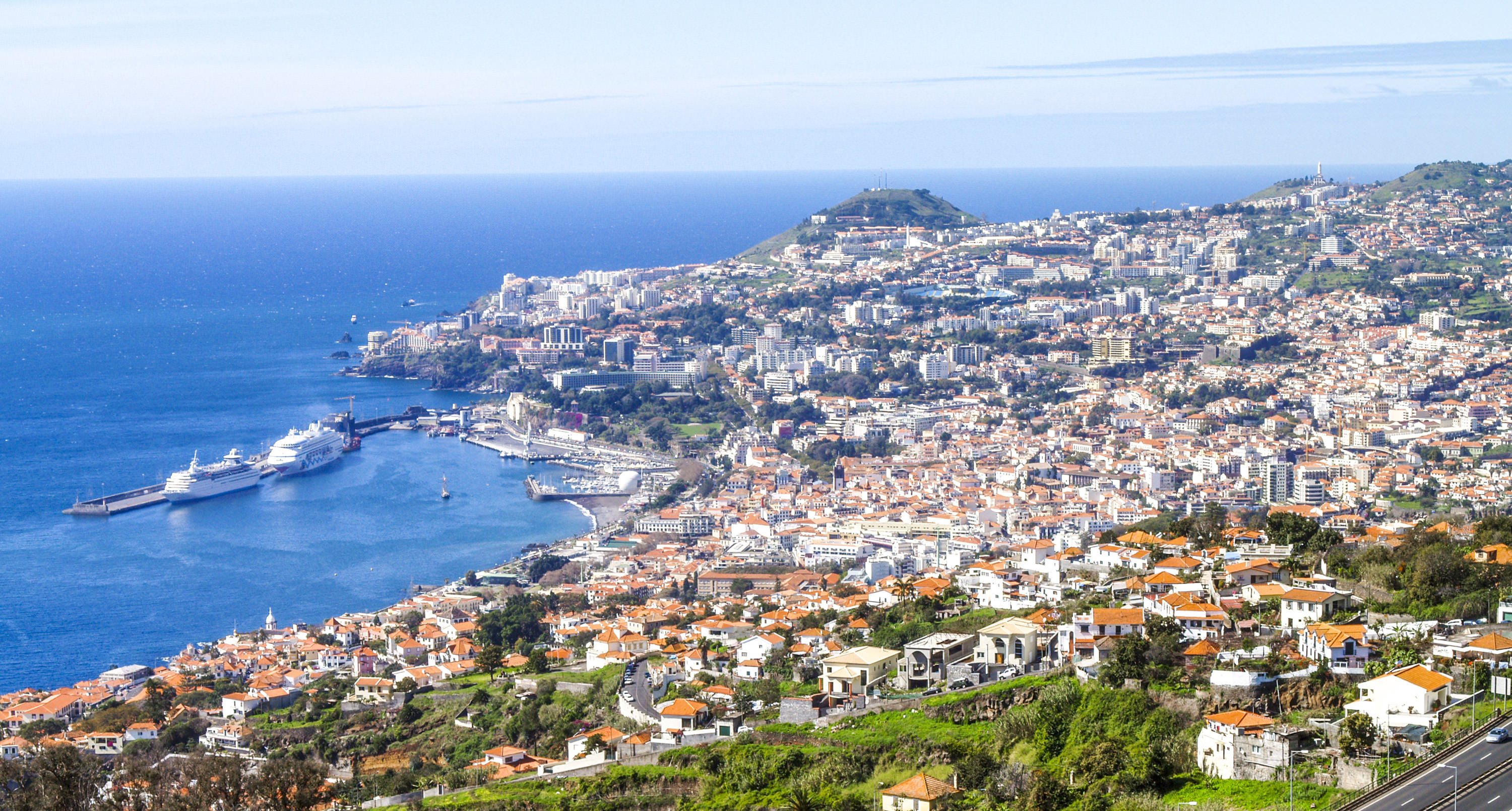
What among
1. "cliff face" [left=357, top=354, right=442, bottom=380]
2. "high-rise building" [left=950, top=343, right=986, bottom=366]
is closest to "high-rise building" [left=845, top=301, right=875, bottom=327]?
"high-rise building" [left=950, top=343, right=986, bottom=366]

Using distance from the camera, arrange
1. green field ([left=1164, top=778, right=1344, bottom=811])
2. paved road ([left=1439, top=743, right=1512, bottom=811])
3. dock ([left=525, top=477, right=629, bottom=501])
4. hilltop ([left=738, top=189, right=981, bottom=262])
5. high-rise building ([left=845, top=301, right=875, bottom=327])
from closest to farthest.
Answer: paved road ([left=1439, top=743, right=1512, bottom=811]), green field ([left=1164, top=778, right=1344, bottom=811]), dock ([left=525, top=477, right=629, bottom=501]), high-rise building ([left=845, top=301, right=875, bottom=327]), hilltop ([left=738, top=189, right=981, bottom=262])

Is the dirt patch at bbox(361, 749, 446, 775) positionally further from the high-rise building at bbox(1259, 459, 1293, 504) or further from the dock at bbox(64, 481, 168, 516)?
the high-rise building at bbox(1259, 459, 1293, 504)

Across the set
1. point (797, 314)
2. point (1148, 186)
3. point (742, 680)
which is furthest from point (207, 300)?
point (1148, 186)

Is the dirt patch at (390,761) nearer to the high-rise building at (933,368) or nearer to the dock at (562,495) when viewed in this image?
the dock at (562,495)

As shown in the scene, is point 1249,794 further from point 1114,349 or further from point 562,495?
point 1114,349

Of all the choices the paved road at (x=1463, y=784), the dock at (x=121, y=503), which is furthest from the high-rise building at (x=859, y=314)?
the paved road at (x=1463, y=784)
